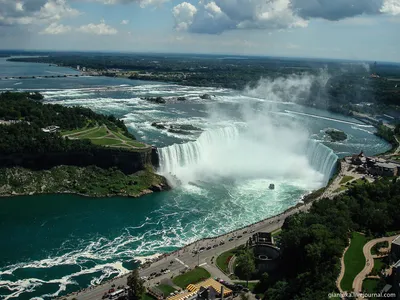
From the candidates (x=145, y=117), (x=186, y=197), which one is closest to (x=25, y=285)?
(x=186, y=197)

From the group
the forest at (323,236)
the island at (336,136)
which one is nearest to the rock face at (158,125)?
the island at (336,136)

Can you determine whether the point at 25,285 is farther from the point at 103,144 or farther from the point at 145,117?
the point at 145,117

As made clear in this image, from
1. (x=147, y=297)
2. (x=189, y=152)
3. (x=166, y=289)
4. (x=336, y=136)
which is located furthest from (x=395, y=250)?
(x=336, y=136)

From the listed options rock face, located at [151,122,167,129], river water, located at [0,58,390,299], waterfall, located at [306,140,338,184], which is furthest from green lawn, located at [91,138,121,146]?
waterfall, located at [306,140,338,184]

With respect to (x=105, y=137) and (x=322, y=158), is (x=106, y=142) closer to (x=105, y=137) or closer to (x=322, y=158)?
(x=105, y=137)

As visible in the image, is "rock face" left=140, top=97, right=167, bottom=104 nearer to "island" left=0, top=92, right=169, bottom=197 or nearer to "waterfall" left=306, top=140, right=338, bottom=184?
"island" left=0, top=92, right=169, bottom=197

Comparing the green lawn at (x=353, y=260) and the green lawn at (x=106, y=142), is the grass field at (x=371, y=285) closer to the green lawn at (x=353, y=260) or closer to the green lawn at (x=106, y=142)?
the green lawn at (x=353, y=260)

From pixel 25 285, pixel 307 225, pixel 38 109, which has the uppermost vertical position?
pixel 38 109

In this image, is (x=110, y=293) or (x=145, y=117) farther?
(x=145, y=117)
